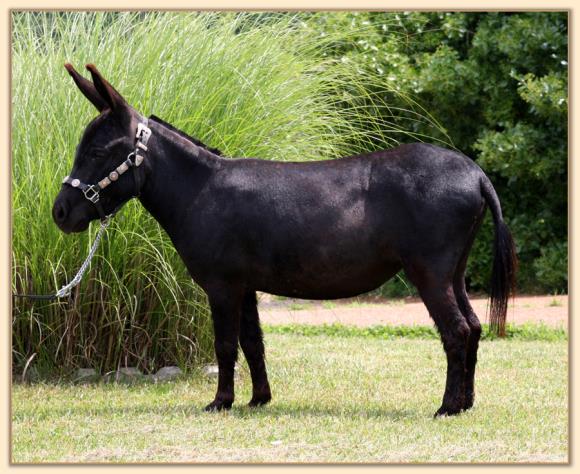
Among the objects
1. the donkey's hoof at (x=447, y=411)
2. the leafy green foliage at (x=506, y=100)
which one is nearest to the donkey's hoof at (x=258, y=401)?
the donkey's hoof at (x=447, y=411)

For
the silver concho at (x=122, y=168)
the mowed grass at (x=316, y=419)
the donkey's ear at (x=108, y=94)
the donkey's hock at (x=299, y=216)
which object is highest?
the donkey's ear at (x=108, y=94)

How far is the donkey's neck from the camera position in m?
5.69

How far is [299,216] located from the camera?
552 centimetres

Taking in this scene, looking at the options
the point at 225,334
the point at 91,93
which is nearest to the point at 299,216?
the point at 225,334

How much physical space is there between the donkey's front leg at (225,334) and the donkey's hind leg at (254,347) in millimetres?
197

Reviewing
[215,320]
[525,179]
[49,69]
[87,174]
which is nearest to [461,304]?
[215,320]

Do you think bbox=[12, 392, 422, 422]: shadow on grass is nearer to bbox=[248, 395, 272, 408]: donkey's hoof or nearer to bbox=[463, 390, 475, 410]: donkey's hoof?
bbox=[248, 395, 272, 408]: donkey's hoof

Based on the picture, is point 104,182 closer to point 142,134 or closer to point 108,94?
point 142,134

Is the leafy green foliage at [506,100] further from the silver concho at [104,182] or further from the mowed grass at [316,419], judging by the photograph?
the silver concho at [104,182]

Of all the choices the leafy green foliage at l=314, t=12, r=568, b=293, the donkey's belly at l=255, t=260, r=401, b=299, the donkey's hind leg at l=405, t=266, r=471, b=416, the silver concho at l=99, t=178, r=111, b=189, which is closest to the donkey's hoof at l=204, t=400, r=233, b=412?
the donkey's belly at l=255, t=260, r=401, b=299

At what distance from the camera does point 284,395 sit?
6.38 m

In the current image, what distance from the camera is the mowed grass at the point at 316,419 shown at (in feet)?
15.9

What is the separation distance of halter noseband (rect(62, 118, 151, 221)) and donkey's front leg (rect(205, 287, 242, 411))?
0.82m

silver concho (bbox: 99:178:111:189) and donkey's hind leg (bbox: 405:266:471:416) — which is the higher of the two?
silver concho (bbox: 99:178:111:189)
